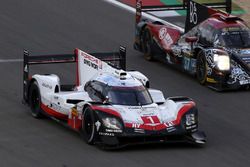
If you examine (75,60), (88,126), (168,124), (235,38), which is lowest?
(88,126)

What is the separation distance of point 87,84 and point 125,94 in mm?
1368

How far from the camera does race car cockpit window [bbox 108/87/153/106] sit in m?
19.7

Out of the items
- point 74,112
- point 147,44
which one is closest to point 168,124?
point 74,112

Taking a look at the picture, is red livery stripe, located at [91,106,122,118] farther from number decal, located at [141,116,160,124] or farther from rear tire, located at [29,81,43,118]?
rear tire, located at [29,81,43,118]

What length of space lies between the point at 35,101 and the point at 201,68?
5.24m

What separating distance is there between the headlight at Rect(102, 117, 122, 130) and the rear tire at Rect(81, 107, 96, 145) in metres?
0.29

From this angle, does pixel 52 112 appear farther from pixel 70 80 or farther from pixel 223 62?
pixel 223 62

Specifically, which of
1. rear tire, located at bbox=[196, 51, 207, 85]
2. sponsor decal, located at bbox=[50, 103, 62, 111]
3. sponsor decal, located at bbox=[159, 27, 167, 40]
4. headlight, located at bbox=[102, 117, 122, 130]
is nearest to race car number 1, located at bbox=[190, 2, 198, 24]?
sponsor decal, located at bbox=[159, 27, 167, 40]

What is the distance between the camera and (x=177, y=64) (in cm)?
2639

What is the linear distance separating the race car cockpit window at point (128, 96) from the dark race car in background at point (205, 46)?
4.91 metres

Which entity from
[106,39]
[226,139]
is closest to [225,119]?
[226,139]

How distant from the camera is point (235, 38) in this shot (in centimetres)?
2555

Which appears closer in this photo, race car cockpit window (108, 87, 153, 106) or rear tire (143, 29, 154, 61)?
race car cockpit window (108, 87, 153, 106)

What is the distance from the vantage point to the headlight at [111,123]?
18.9 m
